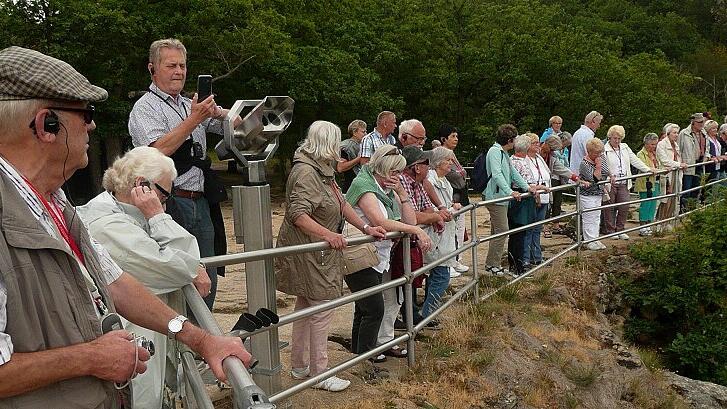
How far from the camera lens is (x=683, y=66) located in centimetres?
5603

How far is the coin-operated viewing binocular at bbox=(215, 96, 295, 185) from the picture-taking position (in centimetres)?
375

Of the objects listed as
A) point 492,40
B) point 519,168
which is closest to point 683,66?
point 492,40

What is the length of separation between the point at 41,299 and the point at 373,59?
83.9 ft

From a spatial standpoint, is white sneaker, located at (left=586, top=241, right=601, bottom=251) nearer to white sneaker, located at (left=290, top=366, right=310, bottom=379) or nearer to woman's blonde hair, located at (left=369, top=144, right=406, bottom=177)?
woman's blonde hair, located at (left=369, top=144, right=406, bottom=177)

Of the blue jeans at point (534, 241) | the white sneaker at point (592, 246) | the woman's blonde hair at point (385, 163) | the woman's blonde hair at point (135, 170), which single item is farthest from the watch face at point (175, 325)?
the white sneaker at point (592, 246)

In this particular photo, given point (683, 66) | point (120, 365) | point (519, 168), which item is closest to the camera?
point (120, 365)

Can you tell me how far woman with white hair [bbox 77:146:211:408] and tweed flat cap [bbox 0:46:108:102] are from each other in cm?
83

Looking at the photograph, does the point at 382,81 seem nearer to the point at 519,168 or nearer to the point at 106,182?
the point at 519,168

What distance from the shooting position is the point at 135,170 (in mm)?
3287

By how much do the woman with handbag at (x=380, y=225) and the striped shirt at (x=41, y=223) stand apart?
3.13 m

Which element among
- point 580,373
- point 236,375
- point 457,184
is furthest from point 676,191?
point 236,375

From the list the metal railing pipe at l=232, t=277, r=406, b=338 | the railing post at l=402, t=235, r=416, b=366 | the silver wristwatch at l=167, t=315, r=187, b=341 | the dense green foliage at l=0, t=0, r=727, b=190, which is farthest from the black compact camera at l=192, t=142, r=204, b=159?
the dense green foliage at l=0, t=0, r=727, b=190

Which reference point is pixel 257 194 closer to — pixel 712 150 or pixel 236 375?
pixel 236 375

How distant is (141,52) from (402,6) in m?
13.3
